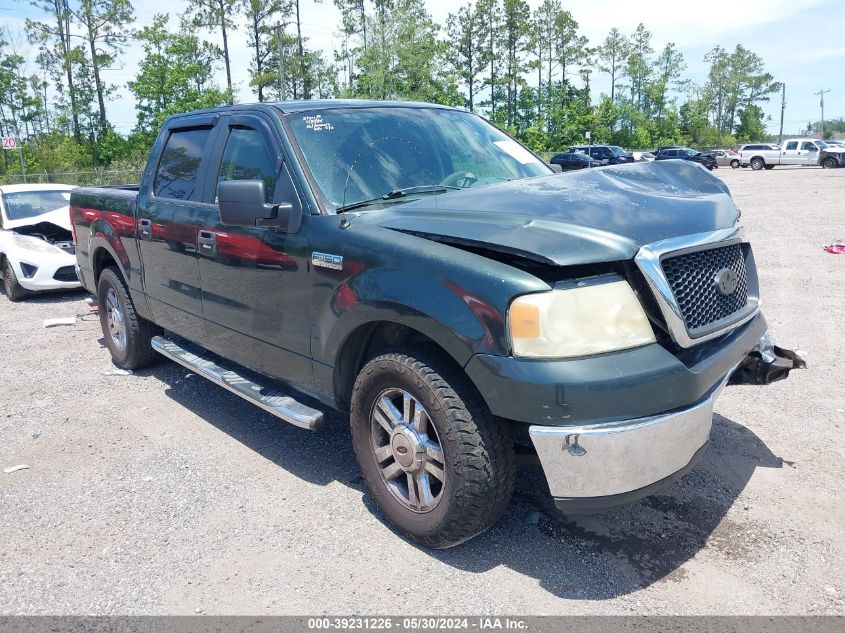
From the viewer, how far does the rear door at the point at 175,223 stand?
4.36 meters

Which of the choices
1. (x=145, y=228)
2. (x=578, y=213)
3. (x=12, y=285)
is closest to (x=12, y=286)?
(x=12, y=285)

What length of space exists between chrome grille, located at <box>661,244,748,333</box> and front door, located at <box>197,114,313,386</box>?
174cm

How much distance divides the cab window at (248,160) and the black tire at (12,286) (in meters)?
6.59

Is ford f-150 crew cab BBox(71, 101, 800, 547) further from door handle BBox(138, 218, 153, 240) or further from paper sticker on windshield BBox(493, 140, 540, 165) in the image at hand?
door handle BBox(138, 218, 153, 240)

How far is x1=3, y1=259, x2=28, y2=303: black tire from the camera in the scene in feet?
30.1

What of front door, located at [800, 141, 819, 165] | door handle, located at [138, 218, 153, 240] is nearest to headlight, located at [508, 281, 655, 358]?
door handle, located at [138, 218, 153, 240]

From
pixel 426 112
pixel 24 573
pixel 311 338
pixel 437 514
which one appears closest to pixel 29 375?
pixel 24 573

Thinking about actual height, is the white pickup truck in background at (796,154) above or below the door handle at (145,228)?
above

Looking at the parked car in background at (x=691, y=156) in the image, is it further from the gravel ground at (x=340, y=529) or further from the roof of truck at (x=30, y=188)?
the gravel ground at (x=340, y=529)

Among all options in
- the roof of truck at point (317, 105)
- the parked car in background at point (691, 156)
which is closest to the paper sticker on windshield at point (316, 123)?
the roof of truck at point (317, 105)

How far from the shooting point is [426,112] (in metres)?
4.23

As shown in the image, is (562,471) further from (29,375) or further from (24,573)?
(29,375)

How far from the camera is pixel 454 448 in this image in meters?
2.67

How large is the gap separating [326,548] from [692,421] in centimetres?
172
